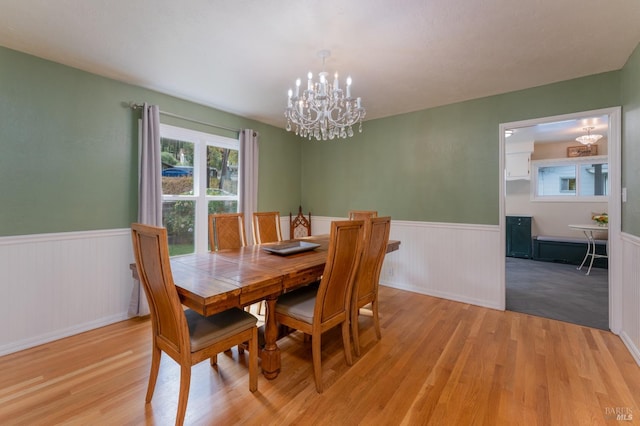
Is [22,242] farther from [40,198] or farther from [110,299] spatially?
[110,299]

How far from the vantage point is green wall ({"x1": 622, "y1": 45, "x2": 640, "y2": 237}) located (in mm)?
2222

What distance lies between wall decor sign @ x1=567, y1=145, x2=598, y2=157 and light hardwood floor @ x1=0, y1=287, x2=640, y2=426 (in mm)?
4874

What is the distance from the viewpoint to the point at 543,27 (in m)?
1.99

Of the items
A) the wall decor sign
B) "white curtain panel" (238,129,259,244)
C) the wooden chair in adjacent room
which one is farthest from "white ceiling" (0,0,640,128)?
the wall decor sign

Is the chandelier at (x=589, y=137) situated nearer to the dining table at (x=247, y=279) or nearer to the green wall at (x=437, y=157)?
the green wall at (x=437, y=157)

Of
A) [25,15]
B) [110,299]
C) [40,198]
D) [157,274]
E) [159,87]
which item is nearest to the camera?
[157,274]

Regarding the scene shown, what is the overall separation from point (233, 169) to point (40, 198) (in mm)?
2069

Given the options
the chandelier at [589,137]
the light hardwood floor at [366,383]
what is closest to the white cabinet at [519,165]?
the chandelier at [589,137]

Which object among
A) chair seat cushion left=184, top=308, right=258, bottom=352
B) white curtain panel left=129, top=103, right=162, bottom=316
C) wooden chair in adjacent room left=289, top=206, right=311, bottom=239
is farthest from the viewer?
wooden chair in adjacent room left=289, top=206, right=311, bottom=239

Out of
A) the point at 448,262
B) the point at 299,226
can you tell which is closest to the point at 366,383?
the point at 448,262

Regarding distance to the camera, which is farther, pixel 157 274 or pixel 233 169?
pixel 233 169

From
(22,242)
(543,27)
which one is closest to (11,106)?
(22,242)

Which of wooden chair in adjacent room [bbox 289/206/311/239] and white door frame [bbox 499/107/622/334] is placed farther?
wooden chair in adjacent room [bbox 289/206/311/239]

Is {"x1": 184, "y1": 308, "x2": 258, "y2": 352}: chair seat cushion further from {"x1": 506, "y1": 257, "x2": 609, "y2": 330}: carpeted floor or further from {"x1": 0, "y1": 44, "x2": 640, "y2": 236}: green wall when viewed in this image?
{"x1": 506, "y1": 257, "x2": 609, "y2": 330}: carpeted floor
